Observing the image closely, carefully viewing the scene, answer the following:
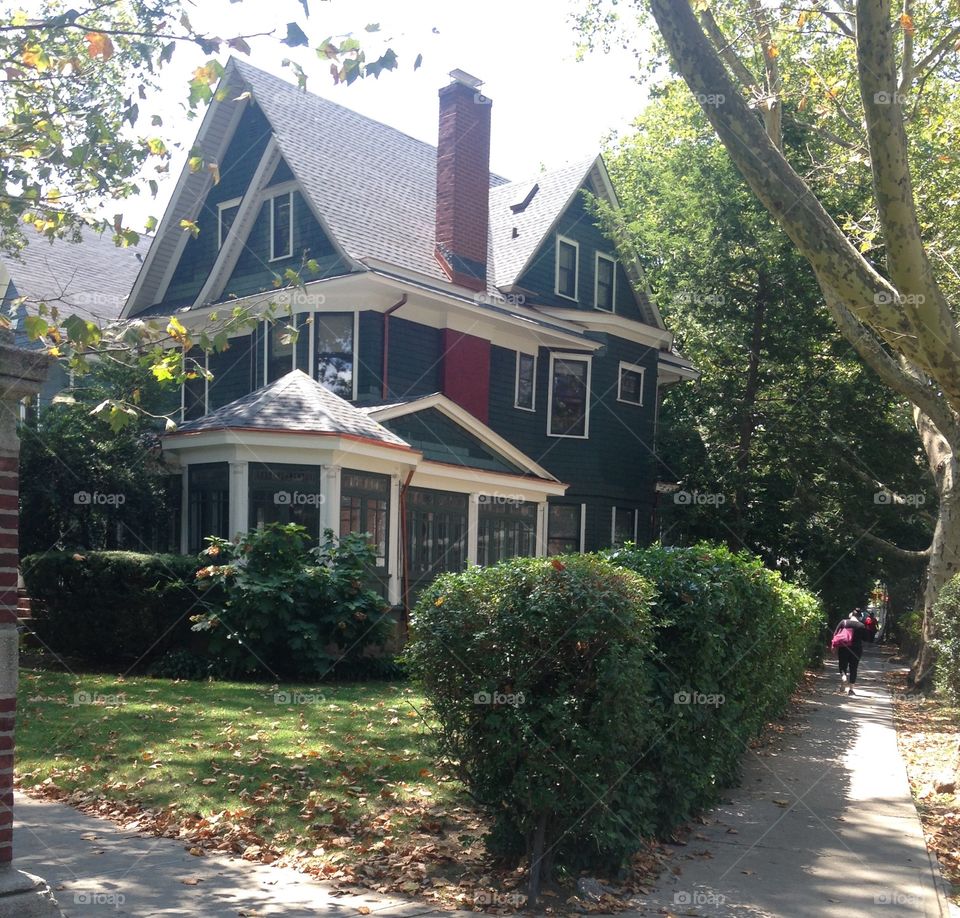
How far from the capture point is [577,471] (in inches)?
987

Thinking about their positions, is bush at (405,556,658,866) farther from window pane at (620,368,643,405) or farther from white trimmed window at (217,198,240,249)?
window pane at (620,368,643,405)

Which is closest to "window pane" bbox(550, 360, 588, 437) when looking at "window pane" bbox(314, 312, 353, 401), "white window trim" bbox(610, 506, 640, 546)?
"white window trim" bbox(610, 506, 640, 546)

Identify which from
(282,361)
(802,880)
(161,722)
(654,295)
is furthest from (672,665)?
(654,295)

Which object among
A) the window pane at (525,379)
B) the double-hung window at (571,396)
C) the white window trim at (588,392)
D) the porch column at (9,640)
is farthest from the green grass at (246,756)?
the double-hung window at (571,396)

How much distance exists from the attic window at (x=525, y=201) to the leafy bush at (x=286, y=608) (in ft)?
47.3

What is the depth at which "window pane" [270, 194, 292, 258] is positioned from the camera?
2156 cm

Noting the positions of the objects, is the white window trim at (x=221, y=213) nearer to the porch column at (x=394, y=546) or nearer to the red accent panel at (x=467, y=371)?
the red accent panel at (x=467, y=371)

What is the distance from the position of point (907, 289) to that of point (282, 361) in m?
14.9

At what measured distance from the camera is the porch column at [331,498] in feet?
54.1

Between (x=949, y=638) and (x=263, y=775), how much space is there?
10.4 m

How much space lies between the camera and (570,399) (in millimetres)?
25109

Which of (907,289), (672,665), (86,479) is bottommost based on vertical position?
(672,665)

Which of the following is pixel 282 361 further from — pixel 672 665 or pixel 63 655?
pixel 672 665

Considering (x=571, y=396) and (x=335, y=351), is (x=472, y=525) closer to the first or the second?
(x=335, y=351)
